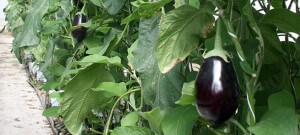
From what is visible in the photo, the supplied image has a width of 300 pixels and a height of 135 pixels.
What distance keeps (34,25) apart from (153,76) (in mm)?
269

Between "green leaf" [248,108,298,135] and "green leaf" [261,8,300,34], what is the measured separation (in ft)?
0.41

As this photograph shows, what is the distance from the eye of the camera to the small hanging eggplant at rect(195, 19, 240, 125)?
0.55m

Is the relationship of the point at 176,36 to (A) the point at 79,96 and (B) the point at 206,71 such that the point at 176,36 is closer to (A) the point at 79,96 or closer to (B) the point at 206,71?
(B) the point at 206,71

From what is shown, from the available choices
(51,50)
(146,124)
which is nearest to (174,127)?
(146,124)

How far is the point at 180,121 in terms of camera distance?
2.23 ft

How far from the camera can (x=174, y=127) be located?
0.69 meters

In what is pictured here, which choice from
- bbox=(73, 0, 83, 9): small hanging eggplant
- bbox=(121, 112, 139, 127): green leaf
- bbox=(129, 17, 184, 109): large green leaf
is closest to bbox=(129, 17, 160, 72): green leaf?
bbox=(129, 17, 184, 109): large green leaf

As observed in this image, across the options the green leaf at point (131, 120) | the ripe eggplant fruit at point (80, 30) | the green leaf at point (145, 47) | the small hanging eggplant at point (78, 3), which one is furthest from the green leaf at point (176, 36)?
the small hanging eggplant at point (78, 3)

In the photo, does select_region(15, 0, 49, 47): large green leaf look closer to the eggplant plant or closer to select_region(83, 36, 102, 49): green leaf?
the eggplant plant

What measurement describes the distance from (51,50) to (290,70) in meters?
1.03

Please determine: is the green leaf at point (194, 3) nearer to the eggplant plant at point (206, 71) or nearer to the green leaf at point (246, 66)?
the eggplant plant at point (206, 71)

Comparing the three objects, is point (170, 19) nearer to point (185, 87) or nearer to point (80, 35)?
point (185, 87)

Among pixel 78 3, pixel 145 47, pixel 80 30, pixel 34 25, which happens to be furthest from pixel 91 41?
pixel 145 47

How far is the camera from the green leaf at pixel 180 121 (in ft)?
2.22
